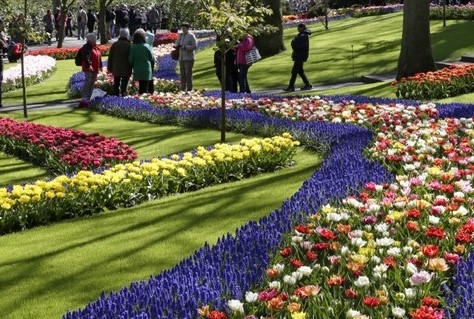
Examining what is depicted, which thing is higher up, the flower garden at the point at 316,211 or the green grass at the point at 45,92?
the flower garden at the point at 316,211

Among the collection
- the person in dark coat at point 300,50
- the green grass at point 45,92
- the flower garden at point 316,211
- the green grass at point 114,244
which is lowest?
the green grass at point 114,244

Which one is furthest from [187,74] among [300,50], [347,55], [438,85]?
[347,55]

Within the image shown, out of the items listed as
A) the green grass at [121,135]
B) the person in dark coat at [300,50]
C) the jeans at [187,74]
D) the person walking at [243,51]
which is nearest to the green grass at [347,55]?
the person in dark coat at [300,50]

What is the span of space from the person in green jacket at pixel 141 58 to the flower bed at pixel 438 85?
5418mm

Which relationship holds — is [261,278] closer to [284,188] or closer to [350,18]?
[284,188]

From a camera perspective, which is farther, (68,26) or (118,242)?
(68,26)

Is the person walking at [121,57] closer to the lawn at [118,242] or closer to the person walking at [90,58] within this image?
the person walking at [90,58]

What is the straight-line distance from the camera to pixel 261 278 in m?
4.52

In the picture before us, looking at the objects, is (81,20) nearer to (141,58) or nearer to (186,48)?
(186,48)

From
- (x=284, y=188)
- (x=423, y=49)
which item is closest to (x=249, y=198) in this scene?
(x=284, y=188)

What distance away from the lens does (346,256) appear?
15.5ft

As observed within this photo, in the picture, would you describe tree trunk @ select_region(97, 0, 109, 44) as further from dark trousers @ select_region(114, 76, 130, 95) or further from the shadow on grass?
the shadow on grass

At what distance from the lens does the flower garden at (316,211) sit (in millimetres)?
4113

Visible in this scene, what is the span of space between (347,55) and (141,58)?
28.2 ft
